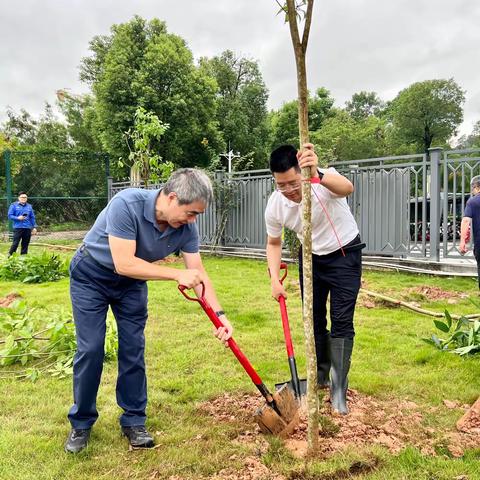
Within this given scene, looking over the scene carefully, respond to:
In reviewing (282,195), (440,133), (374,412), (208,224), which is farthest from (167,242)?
(440,133)

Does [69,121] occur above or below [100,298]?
above

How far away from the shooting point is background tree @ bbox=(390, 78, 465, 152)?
1053 inches

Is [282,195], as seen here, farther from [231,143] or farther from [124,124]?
[231,143]

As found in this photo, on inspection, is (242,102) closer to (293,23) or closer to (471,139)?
(471,139)

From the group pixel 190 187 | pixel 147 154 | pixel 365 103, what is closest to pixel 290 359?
pixel 190 187

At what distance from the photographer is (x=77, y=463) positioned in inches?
105

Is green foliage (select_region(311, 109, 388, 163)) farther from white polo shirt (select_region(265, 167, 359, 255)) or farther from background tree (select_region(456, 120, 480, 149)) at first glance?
white polo shirt (select_region(265, 167, 359, 255))

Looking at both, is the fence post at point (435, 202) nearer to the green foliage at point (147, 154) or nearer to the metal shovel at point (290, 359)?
the green foliage at point (147, 154)

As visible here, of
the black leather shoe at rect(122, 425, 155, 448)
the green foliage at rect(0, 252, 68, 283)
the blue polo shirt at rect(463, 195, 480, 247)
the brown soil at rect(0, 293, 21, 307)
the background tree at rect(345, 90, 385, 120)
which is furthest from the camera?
the background tree at rect(345, 90, 385, 120)

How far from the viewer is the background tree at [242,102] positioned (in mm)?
27438

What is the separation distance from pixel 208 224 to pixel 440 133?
62.2 ft

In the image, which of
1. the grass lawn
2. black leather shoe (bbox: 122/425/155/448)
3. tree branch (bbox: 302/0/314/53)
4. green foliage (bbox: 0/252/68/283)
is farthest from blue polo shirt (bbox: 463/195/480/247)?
green foliage (bbox: 0/252/68/283)

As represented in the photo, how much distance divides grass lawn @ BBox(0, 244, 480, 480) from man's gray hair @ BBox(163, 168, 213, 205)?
1.39 m

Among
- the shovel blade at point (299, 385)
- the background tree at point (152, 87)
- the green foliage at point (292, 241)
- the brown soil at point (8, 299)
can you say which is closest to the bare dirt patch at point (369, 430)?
the shovel blade at point (299, 385)
